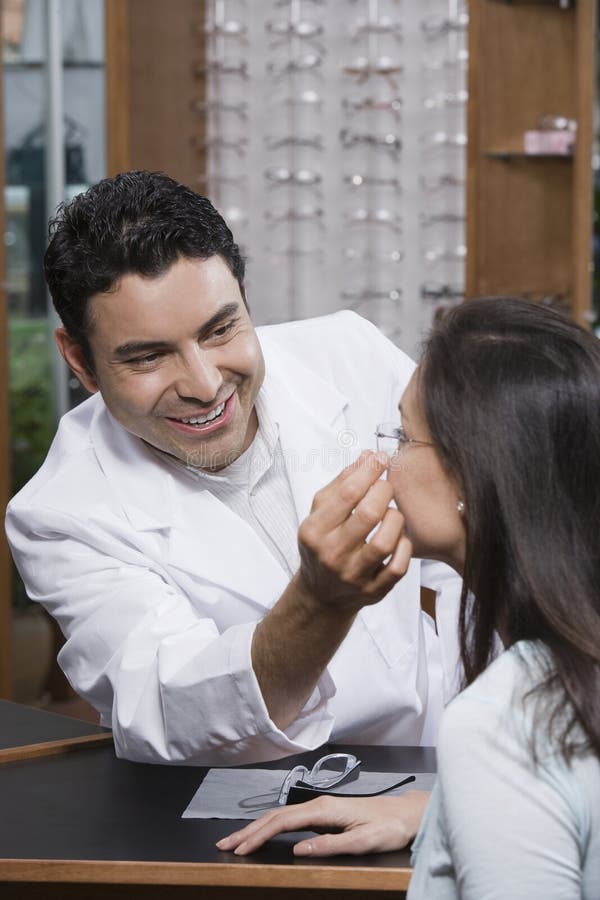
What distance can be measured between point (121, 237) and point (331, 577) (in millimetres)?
709

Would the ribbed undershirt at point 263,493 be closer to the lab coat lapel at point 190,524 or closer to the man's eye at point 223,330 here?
the lab coat lapel at point 190,524

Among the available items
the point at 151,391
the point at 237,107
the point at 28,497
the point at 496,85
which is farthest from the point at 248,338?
the point at 237,107

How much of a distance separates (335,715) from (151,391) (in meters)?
0.57

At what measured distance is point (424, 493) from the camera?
4.63 feet

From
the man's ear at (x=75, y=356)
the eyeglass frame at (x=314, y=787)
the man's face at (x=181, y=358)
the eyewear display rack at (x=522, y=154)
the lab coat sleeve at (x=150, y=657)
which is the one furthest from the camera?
the eyewear display rack at (x=522, y=154)

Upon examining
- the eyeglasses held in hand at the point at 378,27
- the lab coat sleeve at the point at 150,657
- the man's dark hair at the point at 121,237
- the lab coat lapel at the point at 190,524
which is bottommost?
the lab coat sleeve at the point at 150,657

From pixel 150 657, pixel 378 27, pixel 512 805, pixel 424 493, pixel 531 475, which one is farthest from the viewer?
pixel 378 27

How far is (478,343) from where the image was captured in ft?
4.36

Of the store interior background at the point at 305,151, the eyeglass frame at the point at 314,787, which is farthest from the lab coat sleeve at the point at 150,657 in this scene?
the store interior background at the point at 305,151

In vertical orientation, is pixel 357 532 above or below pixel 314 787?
above

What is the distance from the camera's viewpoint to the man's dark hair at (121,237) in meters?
1.92

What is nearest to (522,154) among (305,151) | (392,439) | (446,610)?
(305,151)

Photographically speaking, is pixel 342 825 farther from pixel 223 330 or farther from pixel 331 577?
pixel 223 330

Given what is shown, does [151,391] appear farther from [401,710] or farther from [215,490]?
[401,710]
